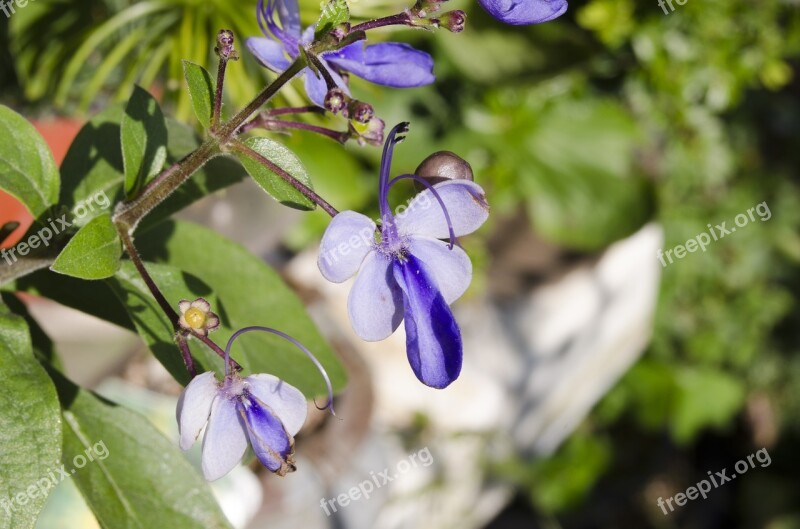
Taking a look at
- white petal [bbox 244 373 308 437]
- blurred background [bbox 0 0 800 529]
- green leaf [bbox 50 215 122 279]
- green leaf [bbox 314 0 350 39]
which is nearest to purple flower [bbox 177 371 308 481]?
white petal [bbox 244 373 308 437]

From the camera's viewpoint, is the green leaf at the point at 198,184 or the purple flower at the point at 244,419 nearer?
the purple flower at the point at 244,419

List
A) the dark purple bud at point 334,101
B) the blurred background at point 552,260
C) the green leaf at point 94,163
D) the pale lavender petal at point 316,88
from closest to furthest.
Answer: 1. the dark purple bud at point 334,101
2. the pale lavender petal at point 316,88
3. the green leaf at point 94,163
4. the blurred background at point 552,260

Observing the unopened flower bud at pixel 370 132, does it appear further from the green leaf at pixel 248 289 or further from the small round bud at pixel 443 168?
the green leaf at pixel 248 289

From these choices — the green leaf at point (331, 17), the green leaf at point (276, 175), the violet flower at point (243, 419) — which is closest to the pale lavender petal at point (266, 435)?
the violet flower at point (243, 419)

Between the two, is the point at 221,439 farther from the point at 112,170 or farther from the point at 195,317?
the point at 112,170

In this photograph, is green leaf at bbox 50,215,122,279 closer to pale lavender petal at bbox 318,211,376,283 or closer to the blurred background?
pale lavender petal at bbox 318,211,376,283

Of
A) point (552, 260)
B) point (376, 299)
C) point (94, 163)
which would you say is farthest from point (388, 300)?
point (552, 260)
